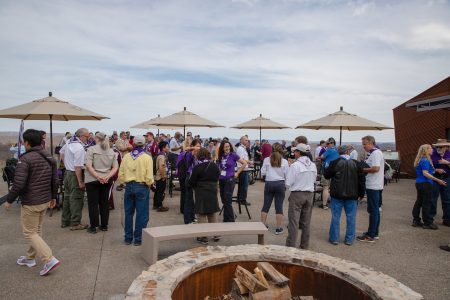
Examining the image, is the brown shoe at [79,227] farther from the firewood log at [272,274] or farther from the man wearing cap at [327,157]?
the man wearing cap at [327,157]

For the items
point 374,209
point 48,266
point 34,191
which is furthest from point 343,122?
point 48,266

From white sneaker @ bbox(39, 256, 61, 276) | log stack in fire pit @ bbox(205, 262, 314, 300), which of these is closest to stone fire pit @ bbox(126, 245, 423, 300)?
log stack in fire pit @ bbox(205, 262, 314, 300)

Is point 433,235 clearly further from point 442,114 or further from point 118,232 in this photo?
point 442,114

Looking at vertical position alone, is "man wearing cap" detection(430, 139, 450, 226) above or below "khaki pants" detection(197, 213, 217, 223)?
above

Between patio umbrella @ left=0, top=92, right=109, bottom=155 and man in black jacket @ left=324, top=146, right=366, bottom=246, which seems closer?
man in black jacket @ left=324, top=146, right=366, bottom=246

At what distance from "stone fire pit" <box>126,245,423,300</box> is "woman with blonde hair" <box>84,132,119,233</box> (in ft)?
9.78

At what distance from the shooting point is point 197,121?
10.4m

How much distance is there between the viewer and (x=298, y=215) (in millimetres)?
5656

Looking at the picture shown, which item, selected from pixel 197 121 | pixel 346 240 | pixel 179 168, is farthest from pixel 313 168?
pixel 197 121

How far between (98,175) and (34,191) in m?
1.77

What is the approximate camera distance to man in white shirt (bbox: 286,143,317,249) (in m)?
5.60

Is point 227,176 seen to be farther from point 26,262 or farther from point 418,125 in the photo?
point 418,125

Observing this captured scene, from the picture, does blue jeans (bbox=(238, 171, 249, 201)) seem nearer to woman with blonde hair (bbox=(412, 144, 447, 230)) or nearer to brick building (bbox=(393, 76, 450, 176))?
woman with blonde hair (bbox=(412, 144, 447, 230))

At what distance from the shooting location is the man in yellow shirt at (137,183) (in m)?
5.77
